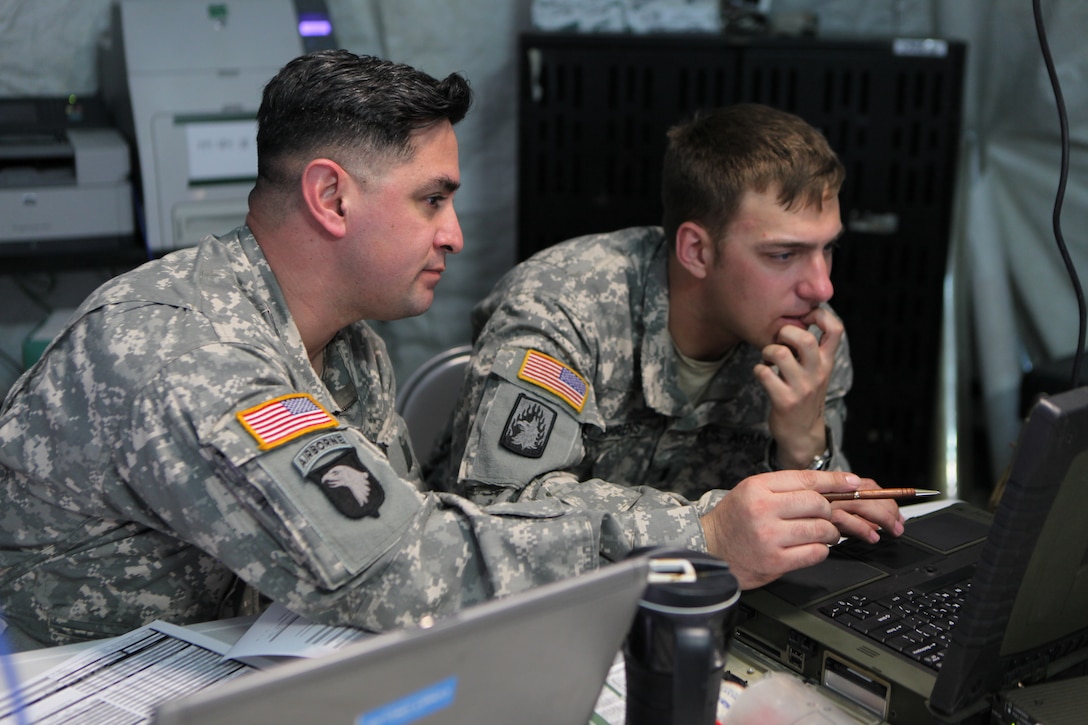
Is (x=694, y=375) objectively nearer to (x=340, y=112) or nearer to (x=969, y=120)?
(x=340, y=112)

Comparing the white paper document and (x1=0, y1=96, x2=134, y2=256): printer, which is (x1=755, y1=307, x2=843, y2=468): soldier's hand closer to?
the white paper document

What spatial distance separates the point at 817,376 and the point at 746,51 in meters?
0.98

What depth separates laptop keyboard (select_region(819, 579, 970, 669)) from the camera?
1.01 m

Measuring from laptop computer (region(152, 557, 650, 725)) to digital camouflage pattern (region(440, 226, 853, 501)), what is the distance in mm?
635

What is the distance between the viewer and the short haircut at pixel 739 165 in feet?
5.29

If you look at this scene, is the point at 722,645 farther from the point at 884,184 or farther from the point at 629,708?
the point at 884,184

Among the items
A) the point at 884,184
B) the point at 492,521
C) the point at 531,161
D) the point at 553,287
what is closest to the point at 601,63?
the point at 531,161

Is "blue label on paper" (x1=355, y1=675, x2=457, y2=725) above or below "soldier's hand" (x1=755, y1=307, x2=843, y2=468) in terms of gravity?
above

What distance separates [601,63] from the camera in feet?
7.74

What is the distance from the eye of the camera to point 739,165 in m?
1.64

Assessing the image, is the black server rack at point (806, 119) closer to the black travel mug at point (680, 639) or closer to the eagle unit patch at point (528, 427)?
the eagle unit patch at point (528, 427)

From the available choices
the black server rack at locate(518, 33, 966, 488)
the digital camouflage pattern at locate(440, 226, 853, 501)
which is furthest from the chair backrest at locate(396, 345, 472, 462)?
the black server rack at locate(518, 33, 966, 488)

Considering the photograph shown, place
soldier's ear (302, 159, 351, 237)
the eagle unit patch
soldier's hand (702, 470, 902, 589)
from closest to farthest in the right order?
soldier's hand (702, 470, 902, 589) → soldier's ear (302, 159, 351, 237) → the eagle unit patch

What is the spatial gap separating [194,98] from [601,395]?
1.33m
